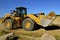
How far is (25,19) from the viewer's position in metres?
16.2

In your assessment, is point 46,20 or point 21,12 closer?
point 46,20

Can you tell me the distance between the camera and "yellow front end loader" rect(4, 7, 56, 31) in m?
14.9

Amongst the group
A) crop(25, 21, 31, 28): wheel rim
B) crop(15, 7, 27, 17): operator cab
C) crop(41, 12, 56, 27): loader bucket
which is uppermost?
crop(15, 7, 27, 17): operator cab

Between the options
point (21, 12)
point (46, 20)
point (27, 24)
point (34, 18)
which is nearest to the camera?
point (46, 20)

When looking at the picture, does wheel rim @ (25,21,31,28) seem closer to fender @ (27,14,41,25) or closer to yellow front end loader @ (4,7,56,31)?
yellow front end loader @ (4,7,56,31)

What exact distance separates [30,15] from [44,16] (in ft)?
4.37

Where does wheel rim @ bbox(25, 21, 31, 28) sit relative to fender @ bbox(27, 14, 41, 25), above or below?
below

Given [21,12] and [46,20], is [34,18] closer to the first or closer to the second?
[46,20]

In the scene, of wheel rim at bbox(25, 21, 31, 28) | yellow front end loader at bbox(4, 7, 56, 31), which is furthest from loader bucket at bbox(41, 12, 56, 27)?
wheel rim at bbox(25, 21, 31, 28)

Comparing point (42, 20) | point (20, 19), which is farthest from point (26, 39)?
point (20, 19)

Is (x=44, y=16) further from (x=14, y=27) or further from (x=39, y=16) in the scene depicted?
(x=14, y=27)

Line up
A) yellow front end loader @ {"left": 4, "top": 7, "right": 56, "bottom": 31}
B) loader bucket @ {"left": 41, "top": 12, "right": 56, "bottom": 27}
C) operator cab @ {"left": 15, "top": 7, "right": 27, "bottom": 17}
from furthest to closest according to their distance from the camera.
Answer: operator cab @ {"left": 15, "top": 7, "right": 27, "bottom": 17} < yellow front end loader @ {"left": 4, "top": 7, "right": 56, "bottom": 31} < loader bucket @ {"left": 41, "top": 12, "right": 56, "bottom": 27}

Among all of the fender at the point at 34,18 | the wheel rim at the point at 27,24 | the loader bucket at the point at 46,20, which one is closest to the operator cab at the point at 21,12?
the wheel rim at the point at 27,24

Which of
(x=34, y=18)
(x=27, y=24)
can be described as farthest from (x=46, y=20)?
(x=27, y=24)
